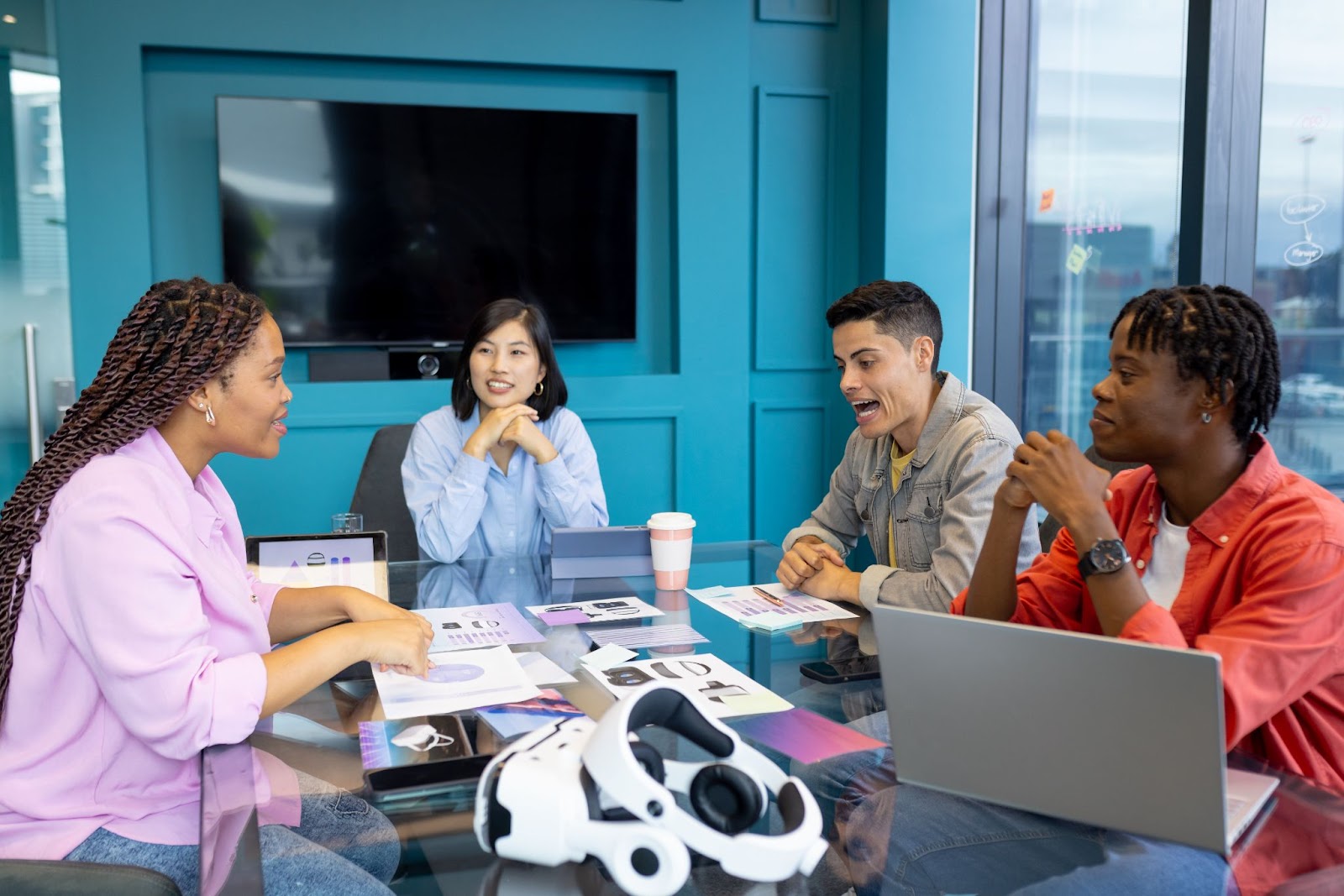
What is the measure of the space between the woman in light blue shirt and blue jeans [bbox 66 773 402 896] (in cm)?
133

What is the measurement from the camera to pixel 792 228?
13.8ft

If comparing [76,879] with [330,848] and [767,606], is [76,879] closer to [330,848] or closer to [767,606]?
[330,848]

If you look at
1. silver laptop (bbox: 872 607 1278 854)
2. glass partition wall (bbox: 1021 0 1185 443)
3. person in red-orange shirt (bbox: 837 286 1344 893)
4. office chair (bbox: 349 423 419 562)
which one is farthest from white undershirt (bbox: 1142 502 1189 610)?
glass partition wall (bbox: 1021 0 1185 443)

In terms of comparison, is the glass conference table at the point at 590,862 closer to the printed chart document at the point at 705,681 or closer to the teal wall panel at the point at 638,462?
the printed chart document at the point at 705,681

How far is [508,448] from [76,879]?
1.68m

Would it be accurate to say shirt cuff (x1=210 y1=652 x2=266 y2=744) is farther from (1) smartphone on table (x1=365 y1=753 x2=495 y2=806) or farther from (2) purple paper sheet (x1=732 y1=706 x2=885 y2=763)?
(2) purple paper sheet (x1=732 y1=706 x2=885 y2=763)

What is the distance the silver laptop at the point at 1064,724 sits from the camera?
2.78 ft

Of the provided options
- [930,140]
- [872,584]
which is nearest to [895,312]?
[872,584]

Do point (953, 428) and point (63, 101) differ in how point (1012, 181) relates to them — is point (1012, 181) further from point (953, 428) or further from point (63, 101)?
point (63, 101)

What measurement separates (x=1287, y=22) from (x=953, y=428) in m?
1.90

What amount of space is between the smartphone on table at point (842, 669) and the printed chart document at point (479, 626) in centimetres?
42

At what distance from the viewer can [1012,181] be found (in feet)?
13.1

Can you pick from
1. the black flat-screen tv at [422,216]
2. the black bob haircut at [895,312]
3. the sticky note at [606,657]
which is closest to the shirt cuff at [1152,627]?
the sticky note at [606,657]

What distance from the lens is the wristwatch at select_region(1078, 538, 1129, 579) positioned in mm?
1228
